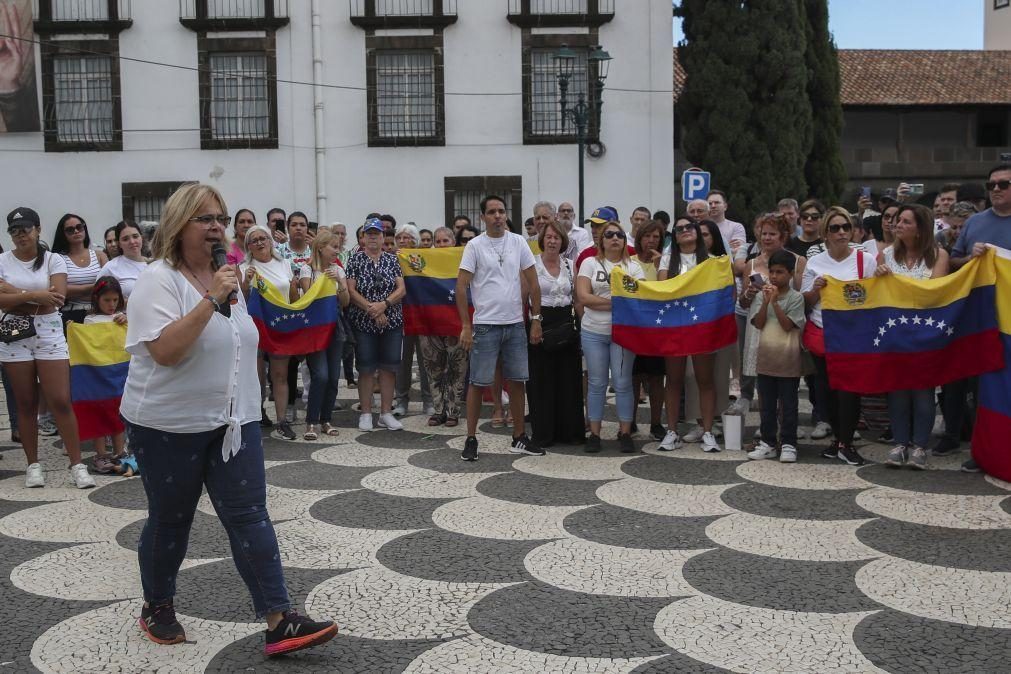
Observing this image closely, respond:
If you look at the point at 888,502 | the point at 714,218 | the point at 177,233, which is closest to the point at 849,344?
the point at 888,502

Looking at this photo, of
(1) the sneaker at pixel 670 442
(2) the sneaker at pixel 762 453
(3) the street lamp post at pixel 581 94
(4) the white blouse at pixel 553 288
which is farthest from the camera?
(3) the street lamp post at pixel 581 94

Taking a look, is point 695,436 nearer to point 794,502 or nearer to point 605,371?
point 605,371

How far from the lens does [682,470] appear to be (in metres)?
7.52

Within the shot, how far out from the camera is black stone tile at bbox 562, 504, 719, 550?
5.62m

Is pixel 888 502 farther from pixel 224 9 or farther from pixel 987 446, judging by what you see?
pixel 224 9

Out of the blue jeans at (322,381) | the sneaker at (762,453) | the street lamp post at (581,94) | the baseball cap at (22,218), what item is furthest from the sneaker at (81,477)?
the street lamp post at (581,94)

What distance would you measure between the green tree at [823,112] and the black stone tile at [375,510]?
919 inches

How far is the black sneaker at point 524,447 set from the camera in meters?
8.28

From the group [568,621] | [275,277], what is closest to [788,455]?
[568,621]

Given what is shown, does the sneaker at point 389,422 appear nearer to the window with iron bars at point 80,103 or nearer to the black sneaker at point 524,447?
the black sneaker at point 524,447

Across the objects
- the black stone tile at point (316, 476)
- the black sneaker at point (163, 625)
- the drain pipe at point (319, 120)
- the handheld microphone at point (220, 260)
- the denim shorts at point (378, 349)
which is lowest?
the black stone tile at point (316, 476)

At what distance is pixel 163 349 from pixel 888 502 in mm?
4469

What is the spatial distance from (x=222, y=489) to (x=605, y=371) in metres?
4.74

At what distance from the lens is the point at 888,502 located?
6.46m
